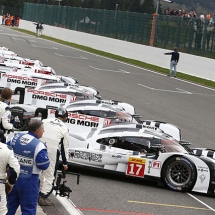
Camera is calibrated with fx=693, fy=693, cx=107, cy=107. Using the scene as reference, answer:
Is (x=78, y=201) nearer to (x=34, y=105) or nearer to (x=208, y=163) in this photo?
(x=208, y=163)

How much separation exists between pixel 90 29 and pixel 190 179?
158 feet

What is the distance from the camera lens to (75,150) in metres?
12.9

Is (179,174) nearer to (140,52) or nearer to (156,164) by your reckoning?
(156,164)

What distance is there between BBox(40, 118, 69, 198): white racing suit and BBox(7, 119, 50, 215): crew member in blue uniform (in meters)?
1.67

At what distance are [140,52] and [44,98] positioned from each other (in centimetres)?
2886

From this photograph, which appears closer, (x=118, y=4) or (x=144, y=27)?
(x=144, y=27)

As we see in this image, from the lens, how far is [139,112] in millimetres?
22984

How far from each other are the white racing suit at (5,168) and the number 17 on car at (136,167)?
5134mm

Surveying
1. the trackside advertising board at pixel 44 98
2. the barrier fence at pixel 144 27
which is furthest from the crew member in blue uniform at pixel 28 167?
the barrier fence at pixel 144 27

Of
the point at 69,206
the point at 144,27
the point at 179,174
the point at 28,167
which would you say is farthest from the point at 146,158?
the point at 144,27

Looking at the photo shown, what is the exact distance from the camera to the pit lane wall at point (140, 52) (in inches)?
1486

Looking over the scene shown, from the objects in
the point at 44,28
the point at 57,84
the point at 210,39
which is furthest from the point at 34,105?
the point at 44,28

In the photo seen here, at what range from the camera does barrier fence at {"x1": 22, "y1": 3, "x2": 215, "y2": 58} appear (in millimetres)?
39750

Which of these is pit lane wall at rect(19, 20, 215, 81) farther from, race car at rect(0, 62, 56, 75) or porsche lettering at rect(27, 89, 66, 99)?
porsche lettering at rect(27, 89, 66, 99)
